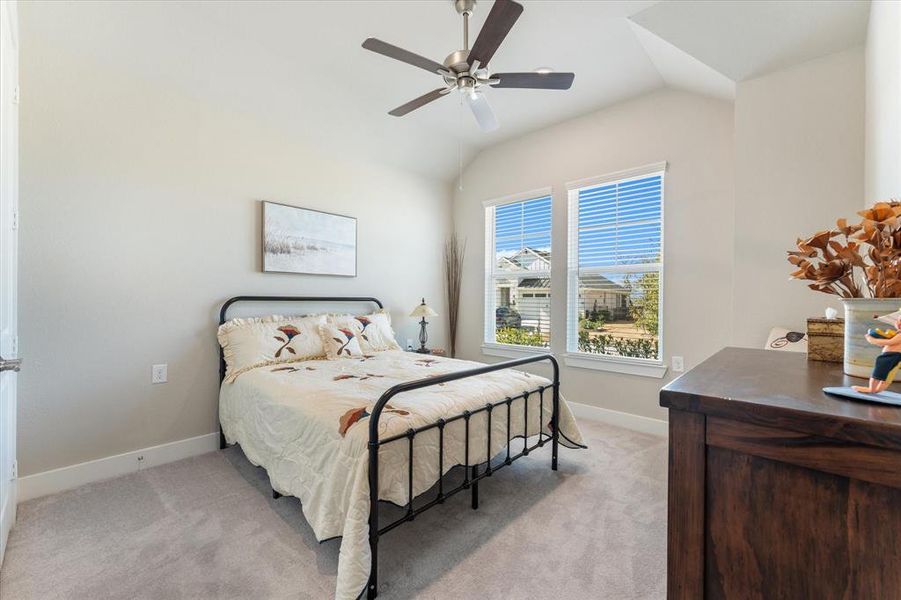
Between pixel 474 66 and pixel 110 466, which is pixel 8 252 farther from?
pixel 474 66

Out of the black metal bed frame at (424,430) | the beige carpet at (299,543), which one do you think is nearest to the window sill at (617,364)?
the beige carpet at (299,543)

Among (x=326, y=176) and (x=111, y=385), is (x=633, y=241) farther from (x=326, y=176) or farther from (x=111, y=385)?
(x=111, y=385)

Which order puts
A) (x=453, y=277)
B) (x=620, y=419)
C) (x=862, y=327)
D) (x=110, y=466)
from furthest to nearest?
(x=453, y=277)
(x=620, y=419)
(x=110, y=466)
(x=862, y=327)

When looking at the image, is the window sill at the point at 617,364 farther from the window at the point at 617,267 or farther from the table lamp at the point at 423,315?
the table lamp at the point at 423,315

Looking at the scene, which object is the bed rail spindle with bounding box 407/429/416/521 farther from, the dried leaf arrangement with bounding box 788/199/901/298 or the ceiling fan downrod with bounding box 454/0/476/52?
the ceiling fan downrod with bounding box 454/0/476/52

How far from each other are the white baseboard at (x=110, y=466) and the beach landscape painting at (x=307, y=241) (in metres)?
1.42

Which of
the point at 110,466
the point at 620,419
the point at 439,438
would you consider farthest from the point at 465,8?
the point at 110,466

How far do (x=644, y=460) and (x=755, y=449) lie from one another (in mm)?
2462

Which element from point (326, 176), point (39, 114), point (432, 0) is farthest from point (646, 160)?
point (39, 114)

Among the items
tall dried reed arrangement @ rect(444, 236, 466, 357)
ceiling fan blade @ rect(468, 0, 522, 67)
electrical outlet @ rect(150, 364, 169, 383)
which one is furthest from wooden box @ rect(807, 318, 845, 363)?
tall dried reed arrangement @ rect(444, 236, 466, 357)

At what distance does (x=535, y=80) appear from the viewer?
219cm

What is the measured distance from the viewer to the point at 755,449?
2.05ft

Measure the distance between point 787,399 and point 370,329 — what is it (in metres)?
3.20

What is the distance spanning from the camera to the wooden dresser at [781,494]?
20.9 inches
